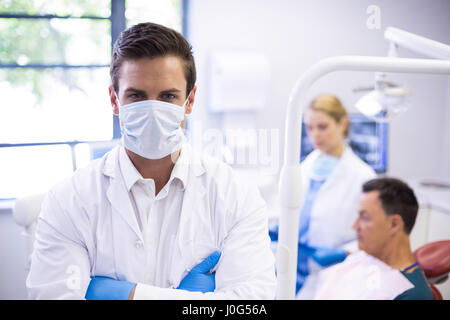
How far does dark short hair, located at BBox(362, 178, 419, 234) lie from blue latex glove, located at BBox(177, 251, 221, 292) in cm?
65

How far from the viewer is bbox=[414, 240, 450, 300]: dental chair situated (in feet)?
3.92

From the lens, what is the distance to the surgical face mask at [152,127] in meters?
0.68

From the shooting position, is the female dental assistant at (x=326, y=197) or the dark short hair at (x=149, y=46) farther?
the female dental assistant at (x=326, y=197)

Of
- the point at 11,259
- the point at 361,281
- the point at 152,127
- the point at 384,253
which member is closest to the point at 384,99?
the point at 384,253

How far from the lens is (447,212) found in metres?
1.16

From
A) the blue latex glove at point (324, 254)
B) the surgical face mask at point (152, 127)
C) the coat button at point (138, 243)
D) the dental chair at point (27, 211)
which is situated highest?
the surgical face mask at point (152, 127)

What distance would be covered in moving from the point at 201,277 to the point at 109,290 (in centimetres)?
17

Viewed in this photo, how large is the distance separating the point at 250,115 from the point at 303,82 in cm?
31

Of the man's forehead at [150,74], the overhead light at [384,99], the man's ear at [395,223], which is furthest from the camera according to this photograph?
the man's ear at [395,223]

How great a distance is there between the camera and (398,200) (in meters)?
1.16

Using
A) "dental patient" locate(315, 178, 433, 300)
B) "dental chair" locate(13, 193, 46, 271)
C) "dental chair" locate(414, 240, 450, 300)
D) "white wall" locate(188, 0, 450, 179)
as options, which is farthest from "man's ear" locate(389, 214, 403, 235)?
"dental chair" locate(13, 193, 46, 271)

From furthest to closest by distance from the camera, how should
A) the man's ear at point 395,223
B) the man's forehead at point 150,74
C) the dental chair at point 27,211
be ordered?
1. the man's ear at point 395,223
2. the dental chair at point 27,211
3. the man's forehead at point 150,74

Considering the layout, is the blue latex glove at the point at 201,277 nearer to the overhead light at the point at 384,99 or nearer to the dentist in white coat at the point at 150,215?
the dentist in white coat at the point at 150,215

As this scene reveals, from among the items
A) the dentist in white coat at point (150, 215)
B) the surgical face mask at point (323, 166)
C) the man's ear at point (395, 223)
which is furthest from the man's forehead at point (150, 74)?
the man's ear at point (395, 223)
